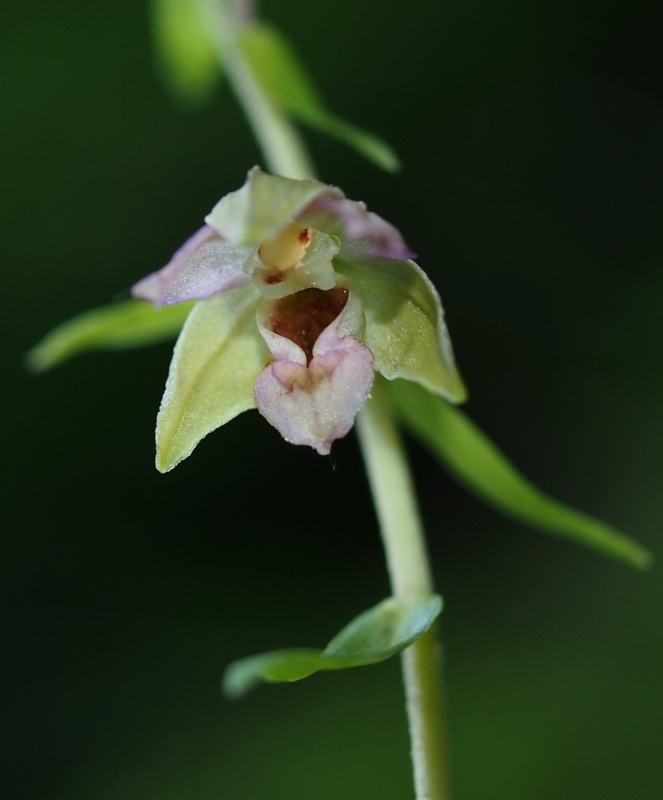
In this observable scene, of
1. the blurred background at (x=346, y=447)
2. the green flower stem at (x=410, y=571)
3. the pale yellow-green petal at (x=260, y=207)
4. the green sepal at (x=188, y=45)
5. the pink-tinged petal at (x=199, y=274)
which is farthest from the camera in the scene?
the blurred background at (x=346, y=447)

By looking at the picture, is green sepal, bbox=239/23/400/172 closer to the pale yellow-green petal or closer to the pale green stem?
the pale green stem

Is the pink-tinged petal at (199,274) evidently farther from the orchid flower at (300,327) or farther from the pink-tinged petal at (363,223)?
the pink-tinged petal at (363,223)

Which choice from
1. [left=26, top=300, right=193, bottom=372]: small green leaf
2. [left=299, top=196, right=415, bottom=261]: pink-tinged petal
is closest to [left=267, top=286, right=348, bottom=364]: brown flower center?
[left=299, top=196, right=415, bottom=261]: pink-tinged petal

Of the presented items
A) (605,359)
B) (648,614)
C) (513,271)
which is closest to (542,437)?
(605,359)

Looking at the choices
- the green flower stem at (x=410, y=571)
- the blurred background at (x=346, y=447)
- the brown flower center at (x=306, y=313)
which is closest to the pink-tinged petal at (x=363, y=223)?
the brown flower center at (x=306, y=313)

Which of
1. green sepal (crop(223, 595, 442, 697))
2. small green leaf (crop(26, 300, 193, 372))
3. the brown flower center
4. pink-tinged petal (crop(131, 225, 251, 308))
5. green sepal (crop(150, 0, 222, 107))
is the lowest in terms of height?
green sepal (crop(223, 595, 442, 697))

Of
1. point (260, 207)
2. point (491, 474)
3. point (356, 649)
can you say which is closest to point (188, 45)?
point (491, 474)
